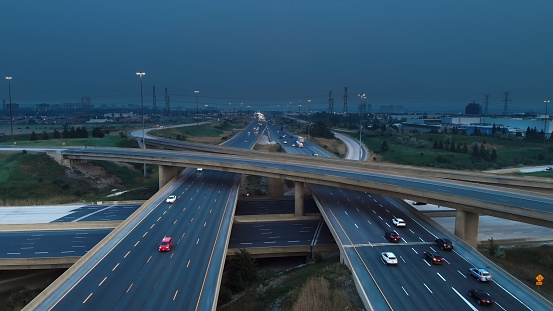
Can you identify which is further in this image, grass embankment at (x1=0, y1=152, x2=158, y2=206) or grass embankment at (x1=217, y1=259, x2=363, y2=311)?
grass embankment at (x1=0, y1=152, x2=158, y2=206)

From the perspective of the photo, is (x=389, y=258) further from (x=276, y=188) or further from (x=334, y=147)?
(x=334, y=147)

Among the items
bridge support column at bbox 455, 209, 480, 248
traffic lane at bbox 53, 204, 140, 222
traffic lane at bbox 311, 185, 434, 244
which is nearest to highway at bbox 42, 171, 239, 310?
traffic lane at bbox 53, 204, 140, 222

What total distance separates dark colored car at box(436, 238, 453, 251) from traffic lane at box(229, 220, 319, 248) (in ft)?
45.5

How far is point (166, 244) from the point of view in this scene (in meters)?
35.1

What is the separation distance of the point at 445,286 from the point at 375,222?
1516 cm

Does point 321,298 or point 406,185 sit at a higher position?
point 406,185

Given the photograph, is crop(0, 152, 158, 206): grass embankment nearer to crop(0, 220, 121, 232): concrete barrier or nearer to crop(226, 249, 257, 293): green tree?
crop(0, 220, 121, 232): concrete barrier

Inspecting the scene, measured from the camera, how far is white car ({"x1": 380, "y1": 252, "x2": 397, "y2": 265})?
104ft

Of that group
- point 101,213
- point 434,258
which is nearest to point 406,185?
point 434,258

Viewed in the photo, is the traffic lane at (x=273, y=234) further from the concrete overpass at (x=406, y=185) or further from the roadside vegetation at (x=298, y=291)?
the roadside vegetation at (x=298, y=291)

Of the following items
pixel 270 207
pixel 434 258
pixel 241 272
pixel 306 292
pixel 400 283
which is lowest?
pixel 241 272

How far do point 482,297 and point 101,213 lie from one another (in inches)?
1863

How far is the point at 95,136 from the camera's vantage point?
4688 inches

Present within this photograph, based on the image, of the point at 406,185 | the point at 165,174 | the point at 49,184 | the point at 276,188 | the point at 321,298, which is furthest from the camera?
the point at 49,184
